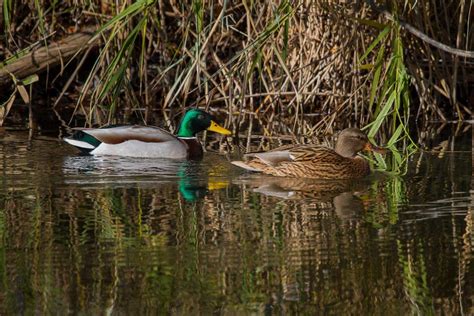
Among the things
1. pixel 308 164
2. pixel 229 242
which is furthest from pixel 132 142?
pixel 229 242

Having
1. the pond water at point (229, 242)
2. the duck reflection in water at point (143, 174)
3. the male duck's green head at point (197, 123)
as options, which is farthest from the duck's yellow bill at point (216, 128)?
the pond water at point (229, 242)

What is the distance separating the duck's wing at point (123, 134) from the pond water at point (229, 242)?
2.81ft

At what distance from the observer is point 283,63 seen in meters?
9.56

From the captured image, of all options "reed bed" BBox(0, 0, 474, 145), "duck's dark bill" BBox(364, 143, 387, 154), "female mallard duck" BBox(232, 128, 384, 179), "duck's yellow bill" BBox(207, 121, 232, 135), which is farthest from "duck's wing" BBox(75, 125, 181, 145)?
"duck's dark bill" BBox(364, 143, 387, 154)

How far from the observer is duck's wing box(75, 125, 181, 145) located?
9.23 metres

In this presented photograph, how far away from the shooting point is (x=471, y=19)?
411 inches

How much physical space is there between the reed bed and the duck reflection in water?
0.52m

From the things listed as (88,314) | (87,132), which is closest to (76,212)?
(88,314)

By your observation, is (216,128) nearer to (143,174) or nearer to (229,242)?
(143,174)

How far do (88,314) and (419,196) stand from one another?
2.97 m

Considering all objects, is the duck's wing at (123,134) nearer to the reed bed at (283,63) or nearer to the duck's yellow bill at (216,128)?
the reed bed at (283,63)

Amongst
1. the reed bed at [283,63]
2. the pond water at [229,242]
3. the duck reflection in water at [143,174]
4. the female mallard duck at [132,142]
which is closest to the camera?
the pond water at [229,242]

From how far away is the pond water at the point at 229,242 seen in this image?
4867 mm

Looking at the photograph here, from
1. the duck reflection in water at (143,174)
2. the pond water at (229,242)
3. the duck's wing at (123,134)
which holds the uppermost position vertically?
the duck's wing at (123,134)
